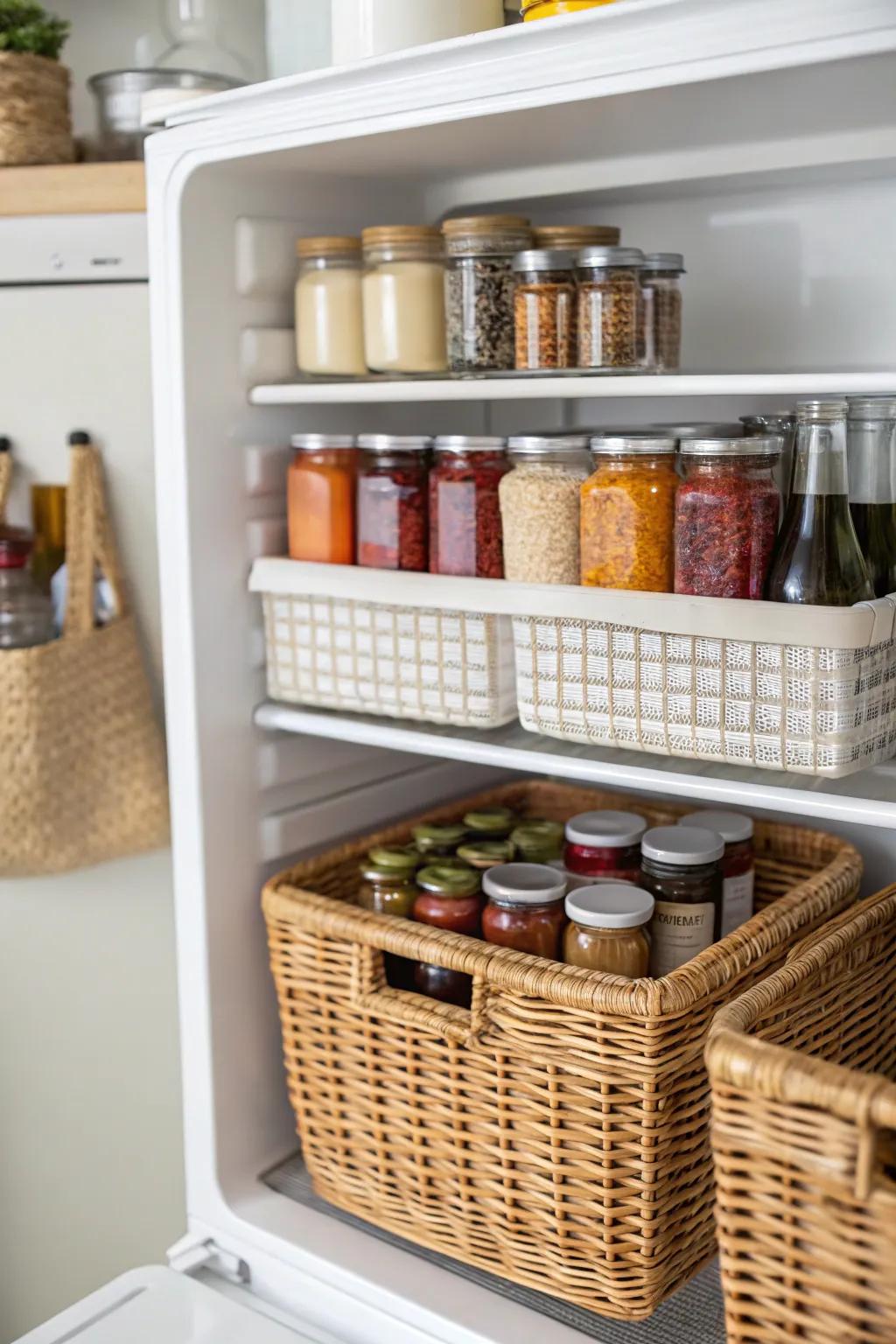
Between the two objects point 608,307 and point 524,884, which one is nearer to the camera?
point 608,307

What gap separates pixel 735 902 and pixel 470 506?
0.46 metres

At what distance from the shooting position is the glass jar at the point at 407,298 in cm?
125

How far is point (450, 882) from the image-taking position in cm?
130

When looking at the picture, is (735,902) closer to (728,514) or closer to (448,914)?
(448,914)

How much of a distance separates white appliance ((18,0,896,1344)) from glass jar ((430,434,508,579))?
0.26ft

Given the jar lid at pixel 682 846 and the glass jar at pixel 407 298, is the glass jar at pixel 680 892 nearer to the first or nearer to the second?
the jar lid at pixel 682 846

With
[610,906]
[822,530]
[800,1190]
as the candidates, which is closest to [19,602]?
[610,906]

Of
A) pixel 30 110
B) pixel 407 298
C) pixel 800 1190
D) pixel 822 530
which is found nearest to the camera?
pixel 800 1190

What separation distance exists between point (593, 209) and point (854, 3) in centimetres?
66

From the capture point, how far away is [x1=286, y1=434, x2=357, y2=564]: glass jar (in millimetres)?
1312

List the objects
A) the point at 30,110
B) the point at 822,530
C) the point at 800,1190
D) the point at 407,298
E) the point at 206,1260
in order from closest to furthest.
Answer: the point at 800,1190
the point at 822,530
the point at 407,298
the point at 206,1260
the point at 30,110

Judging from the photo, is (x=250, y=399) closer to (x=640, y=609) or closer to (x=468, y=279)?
(x=468, y=279)

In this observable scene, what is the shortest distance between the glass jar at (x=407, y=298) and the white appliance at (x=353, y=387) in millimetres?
59

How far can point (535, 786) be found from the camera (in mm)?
1645
